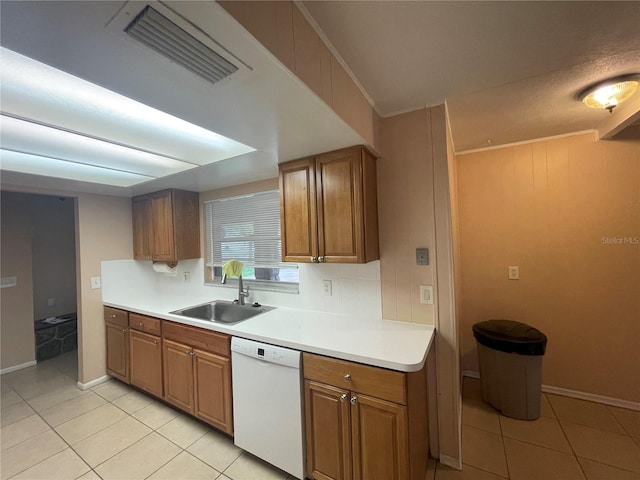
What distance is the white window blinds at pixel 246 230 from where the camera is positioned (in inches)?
104

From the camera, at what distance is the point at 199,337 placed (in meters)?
2.03

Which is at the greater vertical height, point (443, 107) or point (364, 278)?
point (443, 107)

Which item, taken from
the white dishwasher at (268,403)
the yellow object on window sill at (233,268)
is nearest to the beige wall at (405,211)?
the white dishwasher at (268,403)

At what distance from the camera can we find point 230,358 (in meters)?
1.86

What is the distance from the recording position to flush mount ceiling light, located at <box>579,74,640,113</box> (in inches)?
59.0

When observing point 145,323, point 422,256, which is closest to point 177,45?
point 422,256

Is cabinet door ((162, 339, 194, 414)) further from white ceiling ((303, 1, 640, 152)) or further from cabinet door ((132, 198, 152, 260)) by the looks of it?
white ceiling ((303, 1, 640, 152))

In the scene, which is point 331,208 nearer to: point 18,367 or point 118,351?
point 118,351

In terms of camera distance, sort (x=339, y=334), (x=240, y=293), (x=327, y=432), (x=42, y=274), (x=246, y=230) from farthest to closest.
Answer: (x=42, y=274)
(x=246, y=230)
(x=240, y=293)
(x=339, y=334)
(x=327, y=432)

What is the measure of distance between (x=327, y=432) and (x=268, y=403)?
42 cm

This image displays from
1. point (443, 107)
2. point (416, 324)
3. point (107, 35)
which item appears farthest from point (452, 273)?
point (107, 35)

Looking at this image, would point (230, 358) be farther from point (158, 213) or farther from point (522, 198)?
point (522, 198)

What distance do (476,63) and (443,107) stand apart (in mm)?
361

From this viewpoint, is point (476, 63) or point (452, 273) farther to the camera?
point (452, 273)
